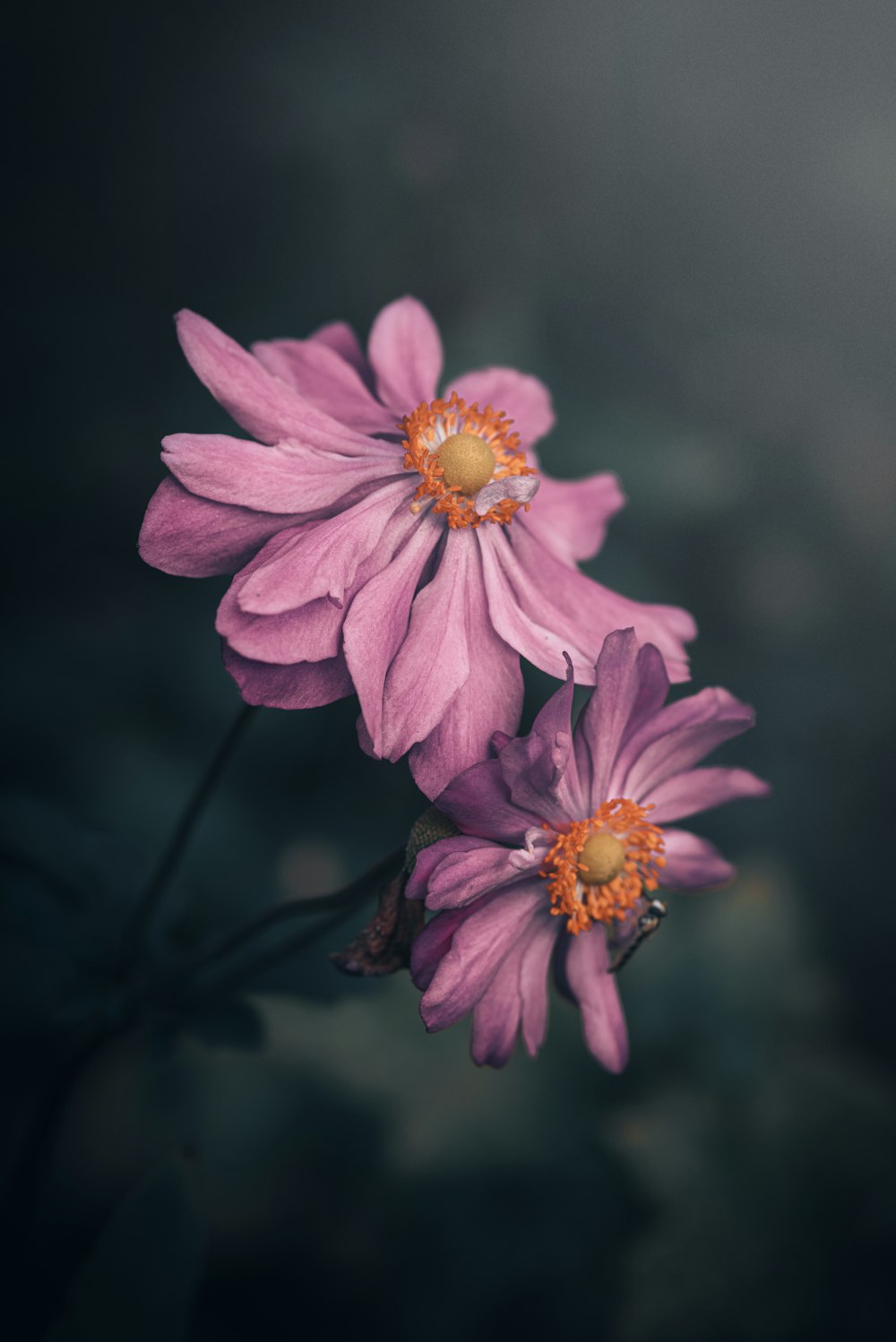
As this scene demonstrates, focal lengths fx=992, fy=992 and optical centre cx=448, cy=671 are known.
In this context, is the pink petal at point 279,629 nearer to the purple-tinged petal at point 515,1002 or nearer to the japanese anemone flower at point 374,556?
the japanese anemone flower at point 374,556

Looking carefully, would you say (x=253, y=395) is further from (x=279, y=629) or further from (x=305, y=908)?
(x=305, y=908)

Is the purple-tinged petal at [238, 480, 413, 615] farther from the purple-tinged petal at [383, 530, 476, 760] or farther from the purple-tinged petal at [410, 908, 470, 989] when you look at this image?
the purple-tinged petal at [410, 908, 470, 989]

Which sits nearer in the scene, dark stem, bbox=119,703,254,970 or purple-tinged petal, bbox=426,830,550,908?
purple-tinged petal, bbox=426,830,550,908

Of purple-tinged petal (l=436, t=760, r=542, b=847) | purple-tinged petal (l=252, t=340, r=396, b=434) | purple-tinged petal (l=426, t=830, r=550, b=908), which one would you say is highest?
purple-tinged petal (l=252, t=340, r=396, b=434)

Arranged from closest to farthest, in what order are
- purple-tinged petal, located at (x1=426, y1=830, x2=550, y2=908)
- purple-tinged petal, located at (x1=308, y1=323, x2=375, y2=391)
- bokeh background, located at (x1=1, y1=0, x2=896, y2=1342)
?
purple-tinged petal, located at (x1=426, y1=830, x2=550, y2=908), purple-tinged petal, located at (x1=308, y1=323, x2=375, y2=391), bokeh background, located at (x1=1, y1=0, x2=896, y2=1342)

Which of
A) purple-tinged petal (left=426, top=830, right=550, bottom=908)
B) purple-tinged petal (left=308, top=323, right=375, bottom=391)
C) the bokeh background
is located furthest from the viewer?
the bokeh background

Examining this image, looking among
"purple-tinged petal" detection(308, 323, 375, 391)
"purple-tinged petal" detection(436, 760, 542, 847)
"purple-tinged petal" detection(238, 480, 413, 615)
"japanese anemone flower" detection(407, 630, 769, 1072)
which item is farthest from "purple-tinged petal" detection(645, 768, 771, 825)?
A: "purple-tinged petal" detection(308, 323, 375, 391)

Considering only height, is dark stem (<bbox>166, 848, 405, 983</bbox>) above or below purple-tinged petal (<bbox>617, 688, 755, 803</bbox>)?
below

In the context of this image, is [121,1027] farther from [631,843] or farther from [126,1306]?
[631,843]

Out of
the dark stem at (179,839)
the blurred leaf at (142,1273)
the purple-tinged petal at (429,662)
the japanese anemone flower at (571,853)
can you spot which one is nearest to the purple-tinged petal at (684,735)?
the japanese anemone flower at (571,853)
